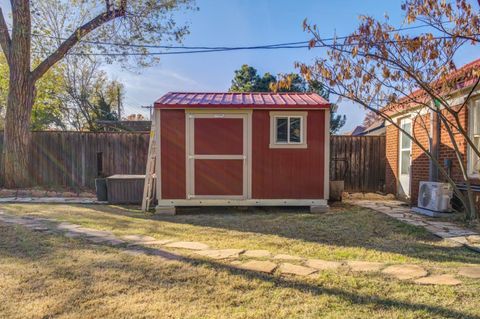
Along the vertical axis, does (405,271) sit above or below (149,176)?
below

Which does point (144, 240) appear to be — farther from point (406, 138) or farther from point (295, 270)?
point (406, 138)

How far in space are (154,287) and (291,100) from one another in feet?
17.3

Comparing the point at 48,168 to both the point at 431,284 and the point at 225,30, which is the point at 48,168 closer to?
the point at 225,30

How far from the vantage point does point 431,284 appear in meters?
2.99

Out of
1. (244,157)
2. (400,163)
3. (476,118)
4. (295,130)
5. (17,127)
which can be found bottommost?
(400,163)

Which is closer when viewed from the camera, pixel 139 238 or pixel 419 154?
pixel 139 238

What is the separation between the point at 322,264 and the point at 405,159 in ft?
19.6

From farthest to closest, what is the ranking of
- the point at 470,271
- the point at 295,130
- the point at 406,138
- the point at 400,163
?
the point at 400,163, the point at 406,138, the point at 295,130, the point at 470,271

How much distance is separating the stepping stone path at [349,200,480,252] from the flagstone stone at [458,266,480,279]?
2.47 feet

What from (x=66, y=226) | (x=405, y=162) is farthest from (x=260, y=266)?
(x=405, y=162)

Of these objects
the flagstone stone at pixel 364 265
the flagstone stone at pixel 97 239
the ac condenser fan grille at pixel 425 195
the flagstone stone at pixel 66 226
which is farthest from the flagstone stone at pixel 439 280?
the flagstone stone at pixel 66 226

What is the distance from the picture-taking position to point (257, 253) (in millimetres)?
3967

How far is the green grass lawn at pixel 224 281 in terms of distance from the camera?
8.24 ft

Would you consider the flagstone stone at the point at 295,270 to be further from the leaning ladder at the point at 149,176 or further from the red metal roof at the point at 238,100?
the leaning ladder at the point at 149,176
